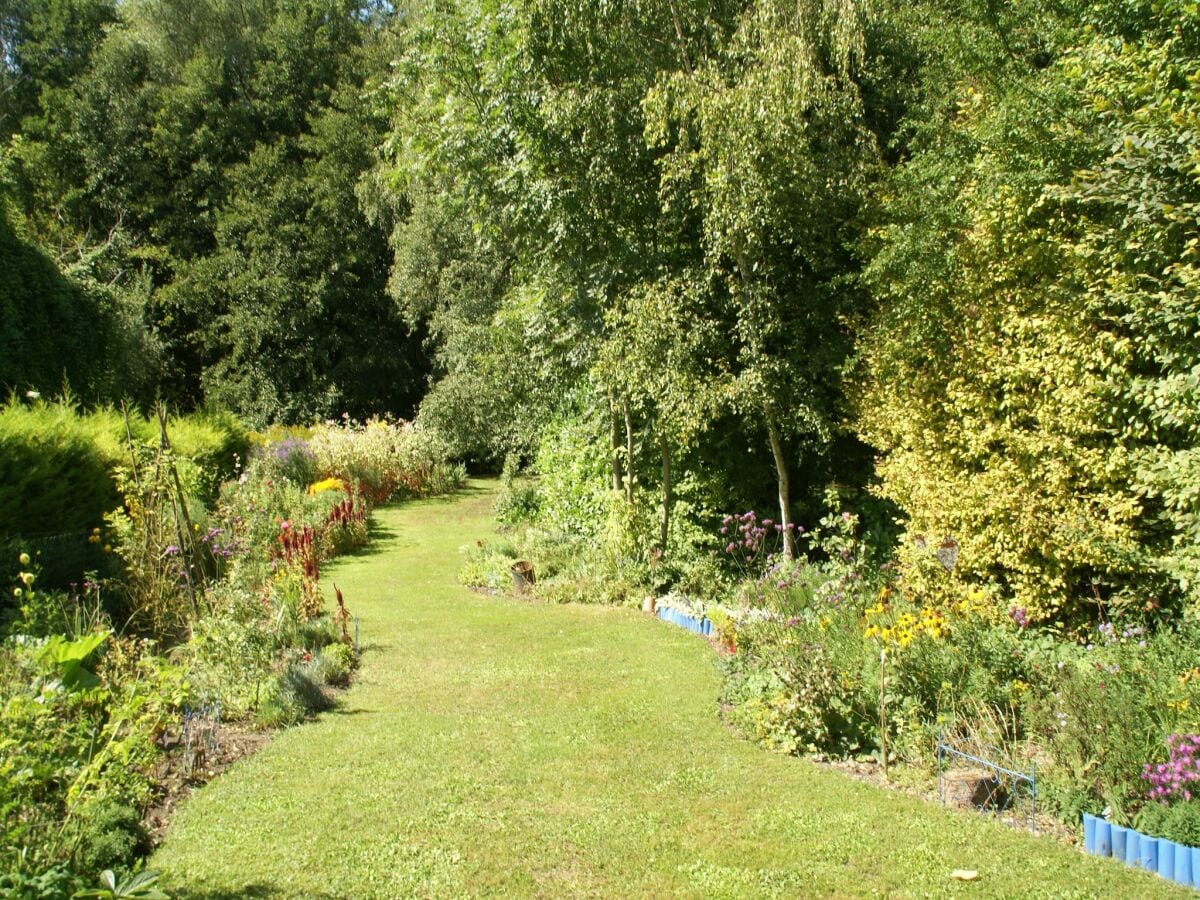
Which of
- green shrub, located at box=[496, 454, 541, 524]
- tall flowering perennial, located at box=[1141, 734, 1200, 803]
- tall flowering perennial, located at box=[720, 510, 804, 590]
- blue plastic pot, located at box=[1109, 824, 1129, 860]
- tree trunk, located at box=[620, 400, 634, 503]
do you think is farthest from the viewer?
green shrub, located at box=[496, 454, 541, 524]

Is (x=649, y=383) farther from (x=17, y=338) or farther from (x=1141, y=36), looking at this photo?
(x=17, y=338)

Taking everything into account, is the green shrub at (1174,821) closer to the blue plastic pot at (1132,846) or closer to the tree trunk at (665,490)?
the blue plastic pot at (1132,846)

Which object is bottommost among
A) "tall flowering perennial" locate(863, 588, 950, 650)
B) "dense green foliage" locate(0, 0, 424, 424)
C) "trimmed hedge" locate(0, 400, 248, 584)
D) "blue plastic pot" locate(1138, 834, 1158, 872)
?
"blue plastic pot" locate(1138, 834, 1158, 872)

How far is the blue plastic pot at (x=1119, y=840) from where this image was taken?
4.00m

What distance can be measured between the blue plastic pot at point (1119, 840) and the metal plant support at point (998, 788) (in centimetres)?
40

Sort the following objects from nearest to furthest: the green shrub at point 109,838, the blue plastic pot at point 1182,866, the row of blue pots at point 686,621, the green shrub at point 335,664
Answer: the green shrub at point 109,838, the blue plastic pot at point 1182,866, the green shrub at point 335,664, the row of blue pots at point 686,621

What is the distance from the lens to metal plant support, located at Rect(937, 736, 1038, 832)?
4.48 metres

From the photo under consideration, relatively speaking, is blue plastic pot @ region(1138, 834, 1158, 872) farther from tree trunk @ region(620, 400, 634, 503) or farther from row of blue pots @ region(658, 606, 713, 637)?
tree trunk @ region(620, 400, 634, 503)

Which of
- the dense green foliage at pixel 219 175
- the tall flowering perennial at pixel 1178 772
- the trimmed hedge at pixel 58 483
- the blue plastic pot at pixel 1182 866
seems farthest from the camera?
the dense green foliage at pixel 219 175

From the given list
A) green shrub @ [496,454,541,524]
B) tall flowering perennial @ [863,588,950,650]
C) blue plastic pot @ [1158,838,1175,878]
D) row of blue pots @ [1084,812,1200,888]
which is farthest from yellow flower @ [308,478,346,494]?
blue plastic pot @ [1158,838,1175,878]

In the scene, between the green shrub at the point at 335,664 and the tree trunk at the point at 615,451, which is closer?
the green shrub at the point at 335,664

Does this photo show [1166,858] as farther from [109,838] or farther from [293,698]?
[293,698]

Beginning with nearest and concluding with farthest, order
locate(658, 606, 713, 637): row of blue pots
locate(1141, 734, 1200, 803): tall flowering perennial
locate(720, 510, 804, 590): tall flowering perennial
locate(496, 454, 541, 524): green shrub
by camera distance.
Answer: locate(1141, 734, 1200, 803): tall flowering perennial < locate(658, 606, 713, 637): row of blue pots < locate(720, 510, 804, 590): tall flowering perennial < locate(496, 454, 541, 524): green shrub

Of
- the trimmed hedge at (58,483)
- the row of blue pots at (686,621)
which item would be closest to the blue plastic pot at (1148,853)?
the row of blue pots at (686,621)
